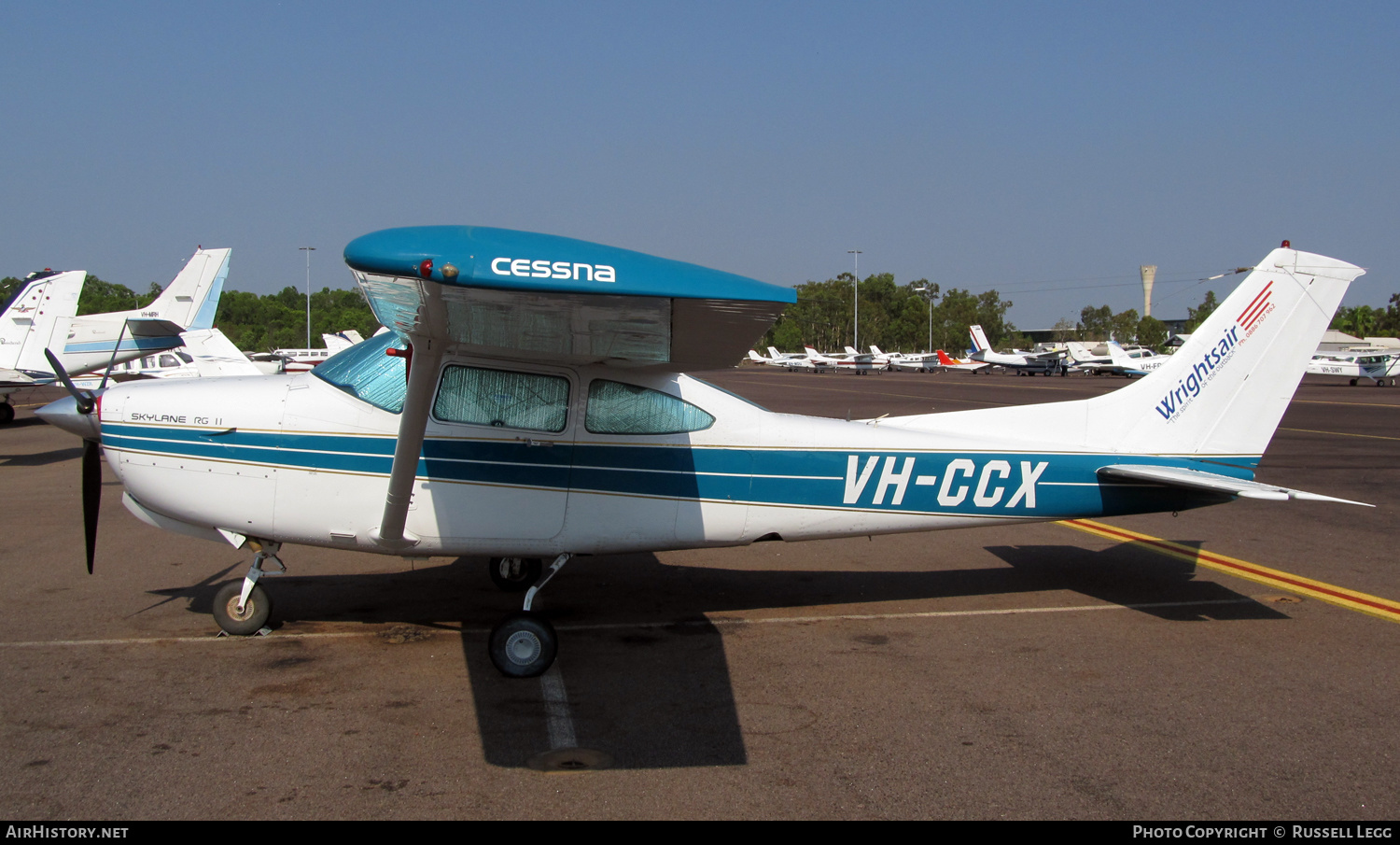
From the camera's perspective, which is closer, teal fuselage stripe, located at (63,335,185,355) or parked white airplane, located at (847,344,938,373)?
teal fuselage stripe, located at (63,335,185,355)

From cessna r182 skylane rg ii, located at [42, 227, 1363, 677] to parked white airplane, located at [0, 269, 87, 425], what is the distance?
47.9ft

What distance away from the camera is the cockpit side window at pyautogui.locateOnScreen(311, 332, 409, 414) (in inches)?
209

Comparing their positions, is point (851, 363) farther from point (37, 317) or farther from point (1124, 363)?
point (37, 317)

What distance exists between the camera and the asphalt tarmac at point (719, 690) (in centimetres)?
360

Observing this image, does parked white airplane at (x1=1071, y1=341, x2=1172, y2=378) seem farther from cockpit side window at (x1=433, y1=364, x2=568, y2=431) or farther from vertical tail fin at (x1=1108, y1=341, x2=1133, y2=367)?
Result: cockpit side window at (x1=433, y1=364, x2=568, y2=431)

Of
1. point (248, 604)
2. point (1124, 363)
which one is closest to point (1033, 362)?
point (1124, 363)

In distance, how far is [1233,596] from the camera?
666 cm

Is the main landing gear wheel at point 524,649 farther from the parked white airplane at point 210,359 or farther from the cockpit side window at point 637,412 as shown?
the parked white airplane at point 210,359

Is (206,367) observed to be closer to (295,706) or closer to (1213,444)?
(295,706)

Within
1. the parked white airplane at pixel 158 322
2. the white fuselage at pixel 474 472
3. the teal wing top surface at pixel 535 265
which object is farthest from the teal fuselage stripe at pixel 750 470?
the parked white airplane at pixel 158 322

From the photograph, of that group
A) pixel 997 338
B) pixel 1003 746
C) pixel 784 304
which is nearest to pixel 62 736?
pixel 784 304

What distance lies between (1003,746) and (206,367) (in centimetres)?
1821

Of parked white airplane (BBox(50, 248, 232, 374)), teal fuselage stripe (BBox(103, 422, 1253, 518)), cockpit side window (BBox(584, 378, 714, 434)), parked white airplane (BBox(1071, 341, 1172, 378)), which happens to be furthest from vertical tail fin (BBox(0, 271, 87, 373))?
parked white airplane (BBox(1071, 341, 1172, 378))

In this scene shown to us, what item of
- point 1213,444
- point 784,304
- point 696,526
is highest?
point 784,304
